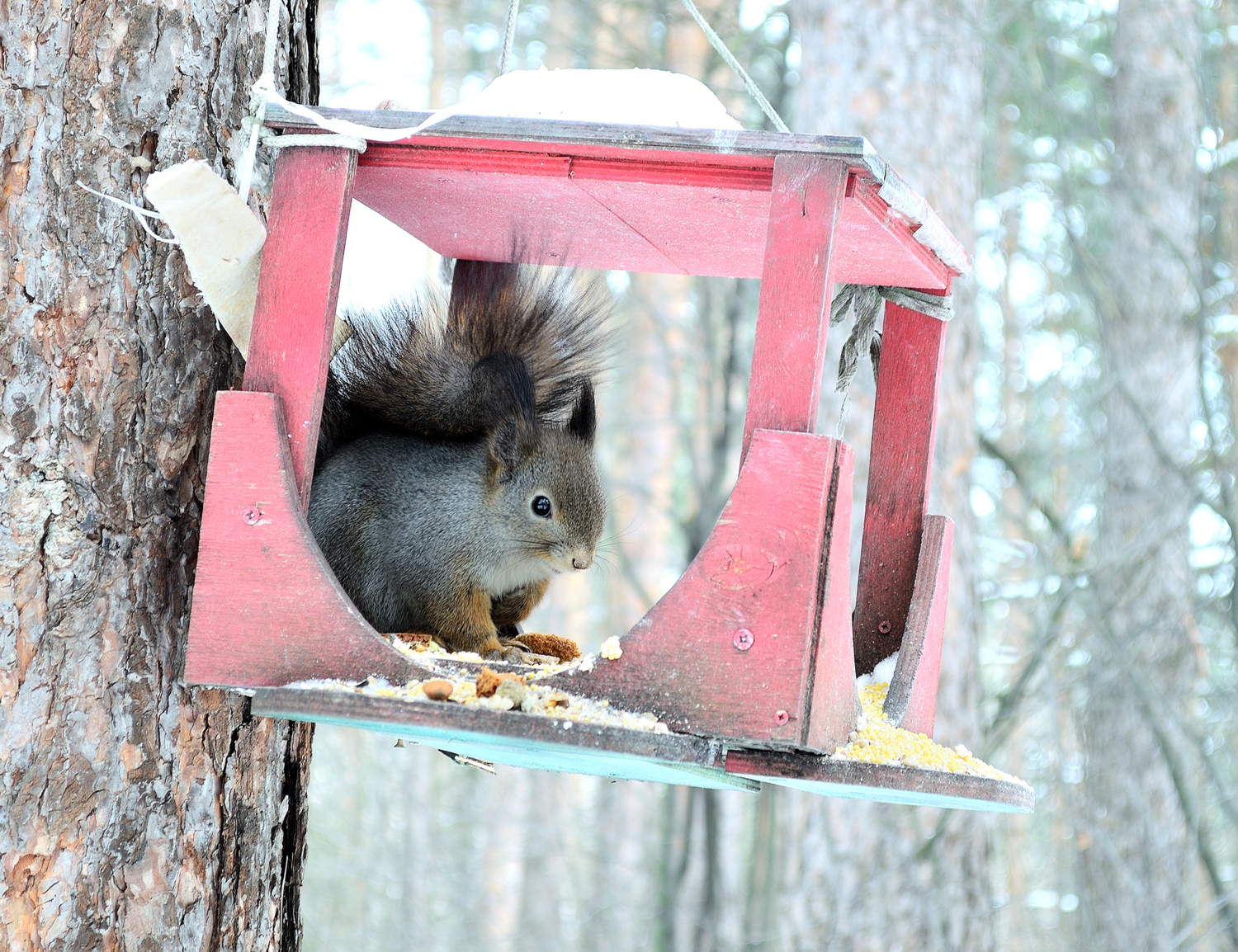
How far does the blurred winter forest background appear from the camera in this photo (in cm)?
352

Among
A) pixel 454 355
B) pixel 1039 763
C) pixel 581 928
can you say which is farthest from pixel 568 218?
pixel 581 928

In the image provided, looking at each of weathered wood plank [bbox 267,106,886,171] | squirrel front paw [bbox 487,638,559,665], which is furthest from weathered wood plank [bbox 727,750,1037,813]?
weathered wood plank [bbox 267,106,886,171]

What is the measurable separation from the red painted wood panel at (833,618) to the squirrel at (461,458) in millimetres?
465

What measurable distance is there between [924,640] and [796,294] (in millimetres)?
590

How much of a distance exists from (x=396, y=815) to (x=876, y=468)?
8.91 m

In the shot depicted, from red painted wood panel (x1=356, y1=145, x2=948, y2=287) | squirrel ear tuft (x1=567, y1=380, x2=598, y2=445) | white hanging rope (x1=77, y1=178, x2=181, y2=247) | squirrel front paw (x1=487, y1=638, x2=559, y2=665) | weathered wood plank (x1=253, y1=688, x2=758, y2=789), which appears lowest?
weathered wood plank (x1=253, y1=688, x2=758, y2=789)

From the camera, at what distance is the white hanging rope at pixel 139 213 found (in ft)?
4.15

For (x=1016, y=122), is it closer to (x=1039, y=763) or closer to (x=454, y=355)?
(x=1039, y=763)

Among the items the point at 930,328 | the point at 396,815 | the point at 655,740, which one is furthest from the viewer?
the point at 396,815

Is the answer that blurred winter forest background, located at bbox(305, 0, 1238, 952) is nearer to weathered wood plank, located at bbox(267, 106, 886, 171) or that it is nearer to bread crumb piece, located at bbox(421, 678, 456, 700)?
weathered wood plank, located at bbox(267, 106, 886, 171)

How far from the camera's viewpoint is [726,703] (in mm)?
1168

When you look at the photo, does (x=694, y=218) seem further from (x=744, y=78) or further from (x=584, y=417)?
(x=584, y=417)

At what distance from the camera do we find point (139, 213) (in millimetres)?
1284

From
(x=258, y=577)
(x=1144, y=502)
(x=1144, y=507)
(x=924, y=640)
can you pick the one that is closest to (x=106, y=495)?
(x=258, y=577)
